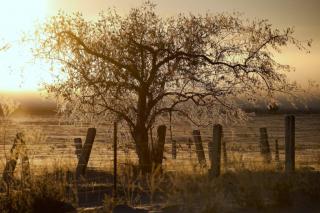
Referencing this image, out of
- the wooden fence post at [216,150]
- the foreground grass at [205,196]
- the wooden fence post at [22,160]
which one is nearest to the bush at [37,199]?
the foreground grass at [205,196]

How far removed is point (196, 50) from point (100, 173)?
5.14m

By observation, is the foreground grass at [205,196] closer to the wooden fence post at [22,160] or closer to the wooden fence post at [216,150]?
the wooden fence post at [22,160]

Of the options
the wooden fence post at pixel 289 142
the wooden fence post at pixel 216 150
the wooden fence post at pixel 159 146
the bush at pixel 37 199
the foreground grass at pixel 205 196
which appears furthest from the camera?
the wooden fence post at pixel 159 146

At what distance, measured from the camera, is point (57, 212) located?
1231 cm

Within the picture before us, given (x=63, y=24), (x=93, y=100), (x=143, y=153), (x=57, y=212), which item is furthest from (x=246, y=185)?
(x=63, y=24)

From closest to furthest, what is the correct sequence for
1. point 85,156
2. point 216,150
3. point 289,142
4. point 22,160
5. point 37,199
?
point 37,199, point 22,160, point 216,150, point 289,142, point 85,156

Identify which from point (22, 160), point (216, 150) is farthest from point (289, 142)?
point (22, 160)

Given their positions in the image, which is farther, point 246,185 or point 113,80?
point 113,80

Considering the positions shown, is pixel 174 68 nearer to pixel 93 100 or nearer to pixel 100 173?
pixel 93 100

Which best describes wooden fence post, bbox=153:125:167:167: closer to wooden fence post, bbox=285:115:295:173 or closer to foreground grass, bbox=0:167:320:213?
wooden fence post, bbox=285:115:295:173

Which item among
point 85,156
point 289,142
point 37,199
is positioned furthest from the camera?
point 85,156

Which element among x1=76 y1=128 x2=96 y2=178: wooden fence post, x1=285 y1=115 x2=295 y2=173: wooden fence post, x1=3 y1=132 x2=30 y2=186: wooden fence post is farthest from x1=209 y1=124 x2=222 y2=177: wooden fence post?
x1=3 y1=132 x2=30 y2=186: wooden fence post

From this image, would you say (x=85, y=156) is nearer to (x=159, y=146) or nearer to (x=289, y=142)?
(x=159, y=146)

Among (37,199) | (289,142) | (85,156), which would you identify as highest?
(289,142)
